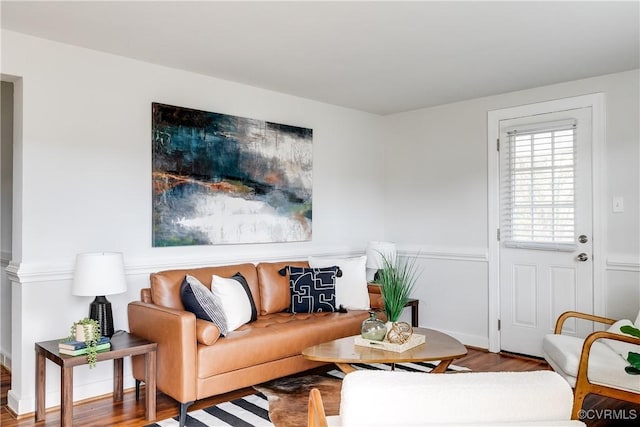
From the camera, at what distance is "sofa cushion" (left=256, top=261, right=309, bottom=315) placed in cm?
392

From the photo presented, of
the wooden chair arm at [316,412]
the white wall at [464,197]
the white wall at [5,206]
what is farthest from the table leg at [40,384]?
the white wall at [464,197]

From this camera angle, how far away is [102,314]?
10.1 ft

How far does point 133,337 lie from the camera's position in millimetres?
3129

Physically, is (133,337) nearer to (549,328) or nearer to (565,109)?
(549,328)

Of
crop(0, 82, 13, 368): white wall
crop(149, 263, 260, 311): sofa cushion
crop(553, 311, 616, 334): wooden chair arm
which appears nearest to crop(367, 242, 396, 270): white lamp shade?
crop(149, 263, 260, 311): sofa cushion

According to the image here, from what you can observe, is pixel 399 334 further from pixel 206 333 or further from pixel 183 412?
pixel 183 412

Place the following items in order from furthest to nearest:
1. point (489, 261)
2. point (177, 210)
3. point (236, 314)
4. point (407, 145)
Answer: point (407, 145)
point (489, 261)
point (177, 210)
point (236, 314)

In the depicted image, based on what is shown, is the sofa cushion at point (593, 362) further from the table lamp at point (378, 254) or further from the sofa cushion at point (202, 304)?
the sofa cushion at point (202, 304)

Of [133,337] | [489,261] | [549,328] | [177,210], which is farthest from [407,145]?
[133,337]

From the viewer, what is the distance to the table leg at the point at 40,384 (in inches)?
116

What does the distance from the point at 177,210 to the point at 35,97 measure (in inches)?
47.8

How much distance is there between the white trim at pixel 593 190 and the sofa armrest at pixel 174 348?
9.73 feet

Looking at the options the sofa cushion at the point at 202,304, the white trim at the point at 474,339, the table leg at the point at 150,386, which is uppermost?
the sofa cushion at the point at 202,304

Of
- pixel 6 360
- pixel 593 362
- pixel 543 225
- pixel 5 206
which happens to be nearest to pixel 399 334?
pixel 593 362
